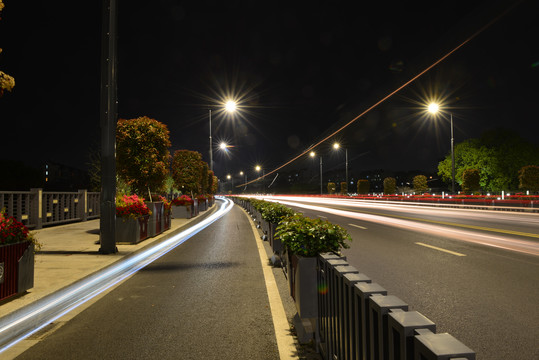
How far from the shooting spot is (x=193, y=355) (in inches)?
142

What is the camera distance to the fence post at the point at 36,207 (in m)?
15.2

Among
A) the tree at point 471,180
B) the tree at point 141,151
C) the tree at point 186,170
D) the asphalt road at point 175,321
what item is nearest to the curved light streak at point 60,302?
the asphalt road at point 175,321

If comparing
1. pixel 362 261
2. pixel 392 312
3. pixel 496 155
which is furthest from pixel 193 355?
pixel 496 155

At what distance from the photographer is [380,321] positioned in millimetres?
2045

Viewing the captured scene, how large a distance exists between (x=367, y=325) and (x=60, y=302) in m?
4.98

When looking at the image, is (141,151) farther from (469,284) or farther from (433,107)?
(433,107)

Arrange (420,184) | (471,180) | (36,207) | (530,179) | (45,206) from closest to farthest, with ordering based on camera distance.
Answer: (36,207)
(45,206)
(530,179)
(471,180)
(420,184)

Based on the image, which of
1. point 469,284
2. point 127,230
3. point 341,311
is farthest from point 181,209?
point 341,311

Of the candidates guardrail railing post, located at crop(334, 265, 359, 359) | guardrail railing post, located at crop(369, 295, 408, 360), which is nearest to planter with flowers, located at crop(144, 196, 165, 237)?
guardrail railing post, located at crop(334, 265, 359, 359)

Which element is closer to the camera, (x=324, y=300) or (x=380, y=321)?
(x=380, y=321)

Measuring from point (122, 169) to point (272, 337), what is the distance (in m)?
11.7

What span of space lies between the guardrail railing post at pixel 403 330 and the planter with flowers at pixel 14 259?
514 centimetres

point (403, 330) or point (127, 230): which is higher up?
point (403, 330)

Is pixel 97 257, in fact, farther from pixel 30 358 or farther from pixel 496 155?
pixel 496 155
